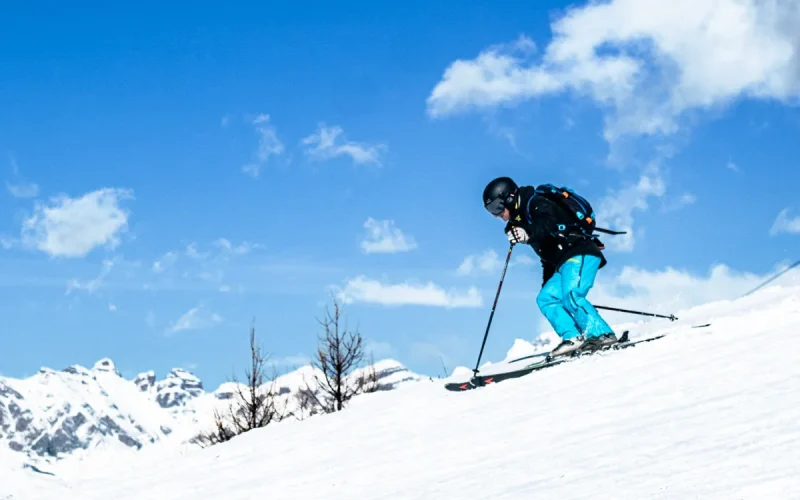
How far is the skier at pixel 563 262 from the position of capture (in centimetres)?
1089

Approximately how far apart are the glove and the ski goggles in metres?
0.29

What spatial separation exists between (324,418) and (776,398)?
603 centimetres

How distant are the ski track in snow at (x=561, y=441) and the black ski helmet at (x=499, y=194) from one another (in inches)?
91.4

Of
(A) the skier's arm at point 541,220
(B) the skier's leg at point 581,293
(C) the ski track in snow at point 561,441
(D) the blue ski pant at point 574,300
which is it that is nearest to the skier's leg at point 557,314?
(D) the blue ski pant at point 574,300

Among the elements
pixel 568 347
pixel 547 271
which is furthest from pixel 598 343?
pixel 547 271

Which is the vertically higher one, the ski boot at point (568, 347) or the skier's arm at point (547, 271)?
the skier's arm at point (547, 271)

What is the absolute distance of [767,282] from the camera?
16.9 metres

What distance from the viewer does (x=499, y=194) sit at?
37.4 ft

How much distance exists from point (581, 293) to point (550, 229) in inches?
34.8

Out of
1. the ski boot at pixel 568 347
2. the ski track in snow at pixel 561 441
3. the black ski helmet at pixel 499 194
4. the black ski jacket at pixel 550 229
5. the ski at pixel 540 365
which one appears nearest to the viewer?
the ski track in snow at pixel 561 441

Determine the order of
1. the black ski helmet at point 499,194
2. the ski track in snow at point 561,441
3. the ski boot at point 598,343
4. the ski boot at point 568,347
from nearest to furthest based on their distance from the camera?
the ski track in snow at point 561,441 → the ski boot at point 598,343 → the ski boot at point 568,347 → the black ski helmet at point 499,194

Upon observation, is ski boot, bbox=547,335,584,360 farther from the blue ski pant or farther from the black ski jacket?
the black ski jacket

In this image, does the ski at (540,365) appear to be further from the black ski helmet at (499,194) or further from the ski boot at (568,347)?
the black ski helmet at (499,194)

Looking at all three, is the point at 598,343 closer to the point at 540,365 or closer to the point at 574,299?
the point at 574,299
